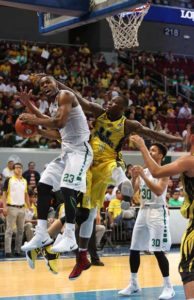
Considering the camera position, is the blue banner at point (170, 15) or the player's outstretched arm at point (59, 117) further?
the blue banner at point (170, 15)

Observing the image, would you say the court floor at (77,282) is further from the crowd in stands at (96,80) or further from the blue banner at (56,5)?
the crowd in stands at (96,80)

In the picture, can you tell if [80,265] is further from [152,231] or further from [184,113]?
[184,113]

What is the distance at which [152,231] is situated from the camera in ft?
28.6

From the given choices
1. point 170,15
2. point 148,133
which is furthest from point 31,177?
point 148,133

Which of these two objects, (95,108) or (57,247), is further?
(95,108)

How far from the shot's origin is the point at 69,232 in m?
6.66

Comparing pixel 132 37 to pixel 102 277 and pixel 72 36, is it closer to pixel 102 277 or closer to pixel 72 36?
pixel 102 277

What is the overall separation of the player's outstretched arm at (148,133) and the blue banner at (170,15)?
9.68m

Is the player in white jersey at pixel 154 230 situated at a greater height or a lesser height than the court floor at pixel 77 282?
greater

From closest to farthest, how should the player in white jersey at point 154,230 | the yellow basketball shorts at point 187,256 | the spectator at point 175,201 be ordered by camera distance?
the yellow basketball shorts at point 187,256 < the player in white jersey at point 154,230 < the spectator at point 175,201

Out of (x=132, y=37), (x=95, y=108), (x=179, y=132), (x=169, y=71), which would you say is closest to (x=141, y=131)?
(x=95, y=108)

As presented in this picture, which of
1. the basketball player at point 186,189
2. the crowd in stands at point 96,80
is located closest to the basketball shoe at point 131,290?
the basketball player at point 186,189

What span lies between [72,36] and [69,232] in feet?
65.9

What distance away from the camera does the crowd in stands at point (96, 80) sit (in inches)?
736
